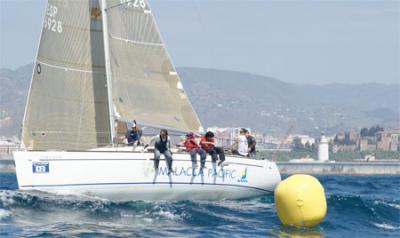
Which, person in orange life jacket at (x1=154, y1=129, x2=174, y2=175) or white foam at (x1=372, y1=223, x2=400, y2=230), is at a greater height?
person in orange life jacket at (x1=154, y1=129, x2=174, y2=175)

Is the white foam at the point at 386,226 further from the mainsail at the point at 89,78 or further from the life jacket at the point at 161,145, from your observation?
the mainsail at the point at 89,78

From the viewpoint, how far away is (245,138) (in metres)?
28.1

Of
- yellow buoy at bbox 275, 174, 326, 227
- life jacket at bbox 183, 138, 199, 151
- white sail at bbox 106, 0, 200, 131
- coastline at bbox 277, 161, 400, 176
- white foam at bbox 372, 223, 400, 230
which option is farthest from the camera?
coastline at bbox 277, 161, 400, 176

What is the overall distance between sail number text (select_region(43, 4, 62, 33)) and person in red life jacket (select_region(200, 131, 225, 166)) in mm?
4456

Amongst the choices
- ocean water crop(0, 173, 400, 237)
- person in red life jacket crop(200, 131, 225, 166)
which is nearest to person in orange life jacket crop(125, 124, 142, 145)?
person in red life jacket crop(200, 131, 225, 166)

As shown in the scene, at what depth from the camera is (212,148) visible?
26.5m

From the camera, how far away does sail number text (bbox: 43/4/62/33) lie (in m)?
26.8

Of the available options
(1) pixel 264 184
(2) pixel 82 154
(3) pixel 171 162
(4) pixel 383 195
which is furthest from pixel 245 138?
(4) pixel 383 195

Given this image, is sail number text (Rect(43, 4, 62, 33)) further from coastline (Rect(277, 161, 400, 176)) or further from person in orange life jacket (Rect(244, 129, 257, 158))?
coastline (Rect(277, 161, 400, 176))

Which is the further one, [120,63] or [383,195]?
[383,195]

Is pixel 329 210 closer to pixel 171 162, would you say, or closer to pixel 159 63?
pixel 171 162

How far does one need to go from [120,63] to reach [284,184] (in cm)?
695

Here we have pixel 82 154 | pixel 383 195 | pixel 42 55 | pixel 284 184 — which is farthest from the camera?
pixel 383 195

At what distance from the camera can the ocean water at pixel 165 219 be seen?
21625 millimetres
